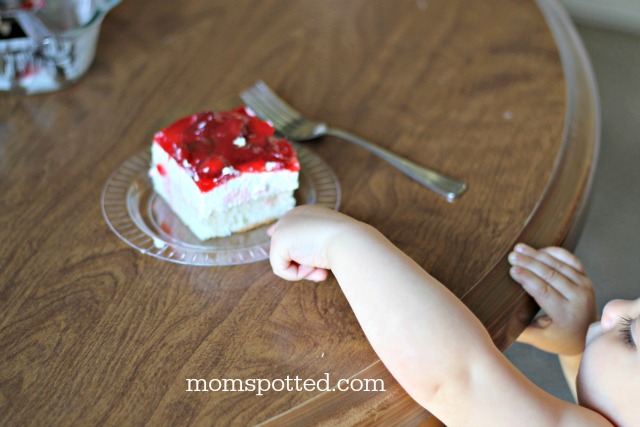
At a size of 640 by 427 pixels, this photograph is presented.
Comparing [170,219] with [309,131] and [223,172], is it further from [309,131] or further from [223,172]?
[309,131]

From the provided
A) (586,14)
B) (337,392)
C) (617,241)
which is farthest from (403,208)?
(586,14)

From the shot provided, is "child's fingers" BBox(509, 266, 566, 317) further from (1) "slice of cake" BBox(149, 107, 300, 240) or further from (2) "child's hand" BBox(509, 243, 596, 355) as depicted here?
(1) "slice of cake" BBox(149, 107, 300, 240)

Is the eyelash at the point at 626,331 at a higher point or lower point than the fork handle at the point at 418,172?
higher

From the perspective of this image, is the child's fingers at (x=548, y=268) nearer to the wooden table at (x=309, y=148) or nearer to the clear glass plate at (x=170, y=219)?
the wooden table at (x=309, y=148)

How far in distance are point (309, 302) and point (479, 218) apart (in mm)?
263

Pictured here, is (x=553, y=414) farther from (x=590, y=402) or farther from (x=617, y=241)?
(x=617, y=241)

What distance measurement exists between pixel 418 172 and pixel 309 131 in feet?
0.57

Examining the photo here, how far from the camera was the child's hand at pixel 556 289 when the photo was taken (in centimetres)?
86

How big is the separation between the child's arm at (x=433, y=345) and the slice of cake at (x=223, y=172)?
0.15 meters

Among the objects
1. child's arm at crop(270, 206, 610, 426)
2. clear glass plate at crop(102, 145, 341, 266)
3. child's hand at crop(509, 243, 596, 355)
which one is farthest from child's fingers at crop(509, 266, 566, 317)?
clear glass plate at crop(102, 145, 341, 266)

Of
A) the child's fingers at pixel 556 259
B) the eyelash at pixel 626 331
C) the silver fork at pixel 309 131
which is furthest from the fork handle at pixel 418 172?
the eyelash at pixel 626 331

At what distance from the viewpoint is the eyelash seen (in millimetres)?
768

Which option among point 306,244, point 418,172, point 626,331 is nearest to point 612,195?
point 418,172

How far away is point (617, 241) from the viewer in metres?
1.57
